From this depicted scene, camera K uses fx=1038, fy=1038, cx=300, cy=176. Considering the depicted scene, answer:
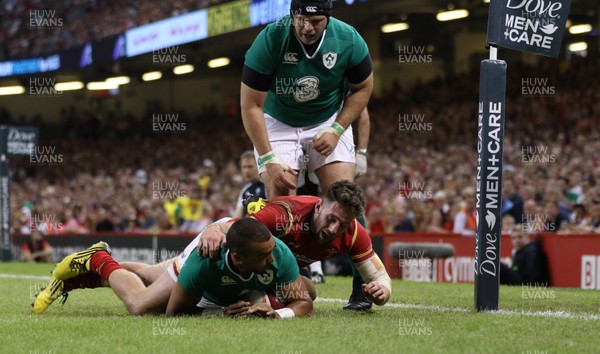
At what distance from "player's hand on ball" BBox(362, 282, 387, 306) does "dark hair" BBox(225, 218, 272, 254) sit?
94 cm

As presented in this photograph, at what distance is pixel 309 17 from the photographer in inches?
313

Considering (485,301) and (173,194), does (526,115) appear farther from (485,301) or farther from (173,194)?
(485,301)

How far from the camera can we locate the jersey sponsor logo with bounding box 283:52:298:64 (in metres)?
8.26

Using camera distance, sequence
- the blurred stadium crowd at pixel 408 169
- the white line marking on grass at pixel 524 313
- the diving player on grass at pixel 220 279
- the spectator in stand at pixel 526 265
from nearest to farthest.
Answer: the diving player on grass at pixel 220 279 < the white line marking on grass at pixel 524 313 < the spectator in stand at pixel 526 265 < the blurred stadium crowd at pixel 408 169

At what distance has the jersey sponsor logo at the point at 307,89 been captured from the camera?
8398mm

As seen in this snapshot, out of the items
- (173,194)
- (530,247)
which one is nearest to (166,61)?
(173,194)

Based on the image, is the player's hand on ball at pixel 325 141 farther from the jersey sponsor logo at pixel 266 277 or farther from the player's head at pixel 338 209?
the jersey sponsor logo at pixel 266 277

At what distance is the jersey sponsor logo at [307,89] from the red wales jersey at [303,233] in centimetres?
123

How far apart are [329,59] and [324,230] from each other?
172 cm

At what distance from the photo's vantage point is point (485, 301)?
790cm

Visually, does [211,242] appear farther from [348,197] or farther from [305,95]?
[305,95]

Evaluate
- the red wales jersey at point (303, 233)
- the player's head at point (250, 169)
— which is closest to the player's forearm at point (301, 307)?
the red wales jersey at point (303, 233)

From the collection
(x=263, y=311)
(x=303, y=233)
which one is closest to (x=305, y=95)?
(x=303, y=233)

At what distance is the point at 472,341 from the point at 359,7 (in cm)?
1810
